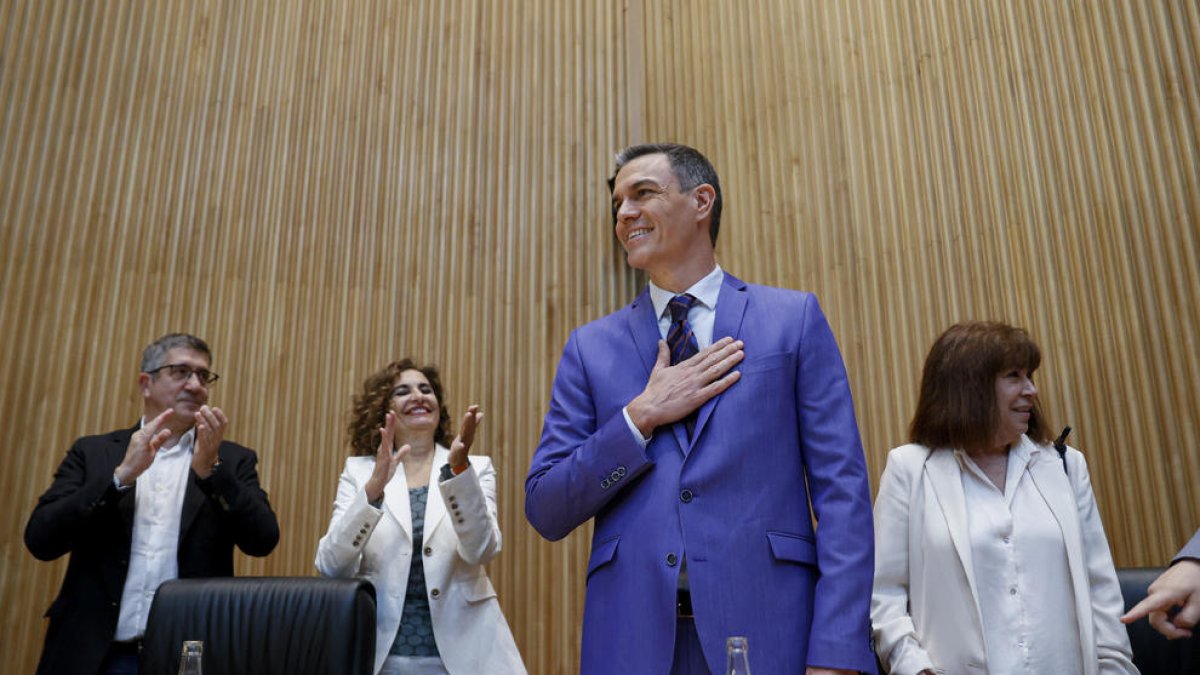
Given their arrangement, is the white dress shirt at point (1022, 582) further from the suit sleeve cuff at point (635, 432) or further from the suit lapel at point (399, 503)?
the suit lapel at point (399, 503)

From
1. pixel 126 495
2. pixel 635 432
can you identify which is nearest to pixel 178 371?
pixel 126 495

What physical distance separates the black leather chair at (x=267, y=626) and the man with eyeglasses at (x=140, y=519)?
505mm

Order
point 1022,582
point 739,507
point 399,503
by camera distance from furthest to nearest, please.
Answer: point 399,503 → point 1022,582 → point 739,507

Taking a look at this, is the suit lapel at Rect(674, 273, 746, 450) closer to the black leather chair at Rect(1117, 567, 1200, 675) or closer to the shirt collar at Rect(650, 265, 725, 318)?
the shirt collar at Rect(650, 265, 725, 318)

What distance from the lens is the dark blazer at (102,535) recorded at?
2.52m

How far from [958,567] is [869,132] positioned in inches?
86.6

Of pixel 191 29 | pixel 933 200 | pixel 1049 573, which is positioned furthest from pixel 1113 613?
pixel 191 29

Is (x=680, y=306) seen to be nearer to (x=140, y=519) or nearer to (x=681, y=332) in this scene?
(x=681, y=332)

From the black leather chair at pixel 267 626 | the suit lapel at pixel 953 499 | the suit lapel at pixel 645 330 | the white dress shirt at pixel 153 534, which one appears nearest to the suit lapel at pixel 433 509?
the black leather chair at pixel 267 626

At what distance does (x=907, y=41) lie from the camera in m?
3.82

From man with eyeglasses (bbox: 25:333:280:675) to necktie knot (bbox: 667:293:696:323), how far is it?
57.3 inches

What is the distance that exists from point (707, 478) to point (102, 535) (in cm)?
190

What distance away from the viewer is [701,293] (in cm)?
181

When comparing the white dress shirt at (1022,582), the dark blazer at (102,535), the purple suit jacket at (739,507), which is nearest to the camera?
the purple suit jacket at (739,507)
